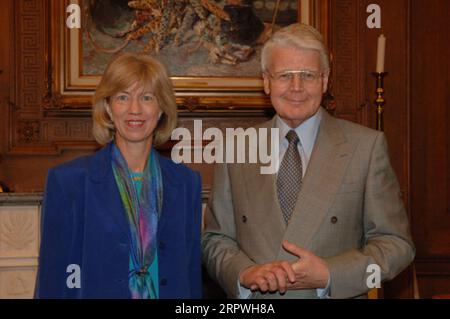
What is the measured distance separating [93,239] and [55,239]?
0.42 ft

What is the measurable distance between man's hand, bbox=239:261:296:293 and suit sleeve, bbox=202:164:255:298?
160 mm

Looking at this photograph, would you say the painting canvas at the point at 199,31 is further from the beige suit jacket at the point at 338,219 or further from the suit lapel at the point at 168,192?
the beige suit jacket at the point at 338,219

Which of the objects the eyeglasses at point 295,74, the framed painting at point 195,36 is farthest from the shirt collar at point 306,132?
the framed painting at point 195,36

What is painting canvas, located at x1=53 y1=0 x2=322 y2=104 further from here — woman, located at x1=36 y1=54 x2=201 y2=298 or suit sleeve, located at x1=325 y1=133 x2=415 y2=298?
suit sleeve, located at x1=325 y1=133 x2=415 y2=298

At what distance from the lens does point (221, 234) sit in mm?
2645

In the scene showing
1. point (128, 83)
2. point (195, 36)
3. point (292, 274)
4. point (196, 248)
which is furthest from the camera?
point (195, 36)

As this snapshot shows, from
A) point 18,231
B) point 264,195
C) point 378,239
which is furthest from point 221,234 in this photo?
point 18,231

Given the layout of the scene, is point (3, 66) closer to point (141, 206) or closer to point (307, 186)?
point (141, 206)

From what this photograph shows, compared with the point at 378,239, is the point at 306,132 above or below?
above

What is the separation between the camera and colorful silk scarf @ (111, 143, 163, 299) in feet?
7.90

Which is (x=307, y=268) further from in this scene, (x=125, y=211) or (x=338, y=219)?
(x=125, y=211)
